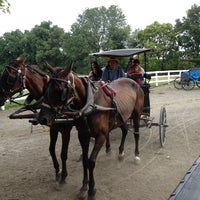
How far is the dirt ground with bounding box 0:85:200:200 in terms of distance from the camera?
4.26 m

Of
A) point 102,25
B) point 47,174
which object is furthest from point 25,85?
point 102,25

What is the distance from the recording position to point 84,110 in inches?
147

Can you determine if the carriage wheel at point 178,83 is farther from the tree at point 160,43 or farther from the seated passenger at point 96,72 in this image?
the tree at point 160,43

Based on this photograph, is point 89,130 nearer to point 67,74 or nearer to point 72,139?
point 67,74

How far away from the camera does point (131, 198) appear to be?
159 inches

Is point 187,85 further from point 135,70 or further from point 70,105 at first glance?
point 70,105

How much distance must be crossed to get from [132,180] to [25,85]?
2.24 metres

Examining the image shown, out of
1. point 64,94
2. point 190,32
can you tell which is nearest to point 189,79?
point 64,94

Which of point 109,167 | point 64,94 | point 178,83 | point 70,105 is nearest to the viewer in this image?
point 64,94

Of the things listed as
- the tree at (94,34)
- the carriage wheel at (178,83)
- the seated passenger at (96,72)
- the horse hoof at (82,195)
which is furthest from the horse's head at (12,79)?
the tree at (94,34)

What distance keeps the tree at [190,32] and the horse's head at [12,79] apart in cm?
3473

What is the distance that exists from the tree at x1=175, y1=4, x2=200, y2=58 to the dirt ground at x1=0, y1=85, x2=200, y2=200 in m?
30.9

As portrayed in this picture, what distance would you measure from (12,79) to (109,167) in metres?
2.28

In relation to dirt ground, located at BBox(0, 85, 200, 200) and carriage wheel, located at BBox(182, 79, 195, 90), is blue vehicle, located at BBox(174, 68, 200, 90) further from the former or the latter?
dirt ground, located at BBox(0, 85, 200, 200)
